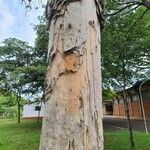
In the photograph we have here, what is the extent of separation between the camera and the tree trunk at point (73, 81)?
1.40 metres

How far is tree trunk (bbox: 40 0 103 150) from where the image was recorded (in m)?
1.40

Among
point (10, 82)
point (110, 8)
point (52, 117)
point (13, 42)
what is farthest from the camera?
point (13, 42)

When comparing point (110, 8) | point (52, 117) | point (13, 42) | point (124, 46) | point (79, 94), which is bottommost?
point (52, 117)

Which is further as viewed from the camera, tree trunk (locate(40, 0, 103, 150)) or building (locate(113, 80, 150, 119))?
building (locate(113, 80, 150, 119))

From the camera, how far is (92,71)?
1521mm

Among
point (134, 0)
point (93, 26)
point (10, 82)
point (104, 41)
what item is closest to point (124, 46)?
point (104, 41)

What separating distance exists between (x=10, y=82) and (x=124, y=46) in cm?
1518

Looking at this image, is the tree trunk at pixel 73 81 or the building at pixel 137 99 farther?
the building at pixel 137 99

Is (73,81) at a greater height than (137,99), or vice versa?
(137,99)

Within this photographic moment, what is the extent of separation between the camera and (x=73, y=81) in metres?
1.47

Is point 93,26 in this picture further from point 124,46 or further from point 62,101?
point 124,46

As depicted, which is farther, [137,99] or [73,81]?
[137,99]

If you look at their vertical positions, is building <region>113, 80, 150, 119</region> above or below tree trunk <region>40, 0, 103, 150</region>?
above

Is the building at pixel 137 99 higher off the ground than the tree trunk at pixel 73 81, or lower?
higher
